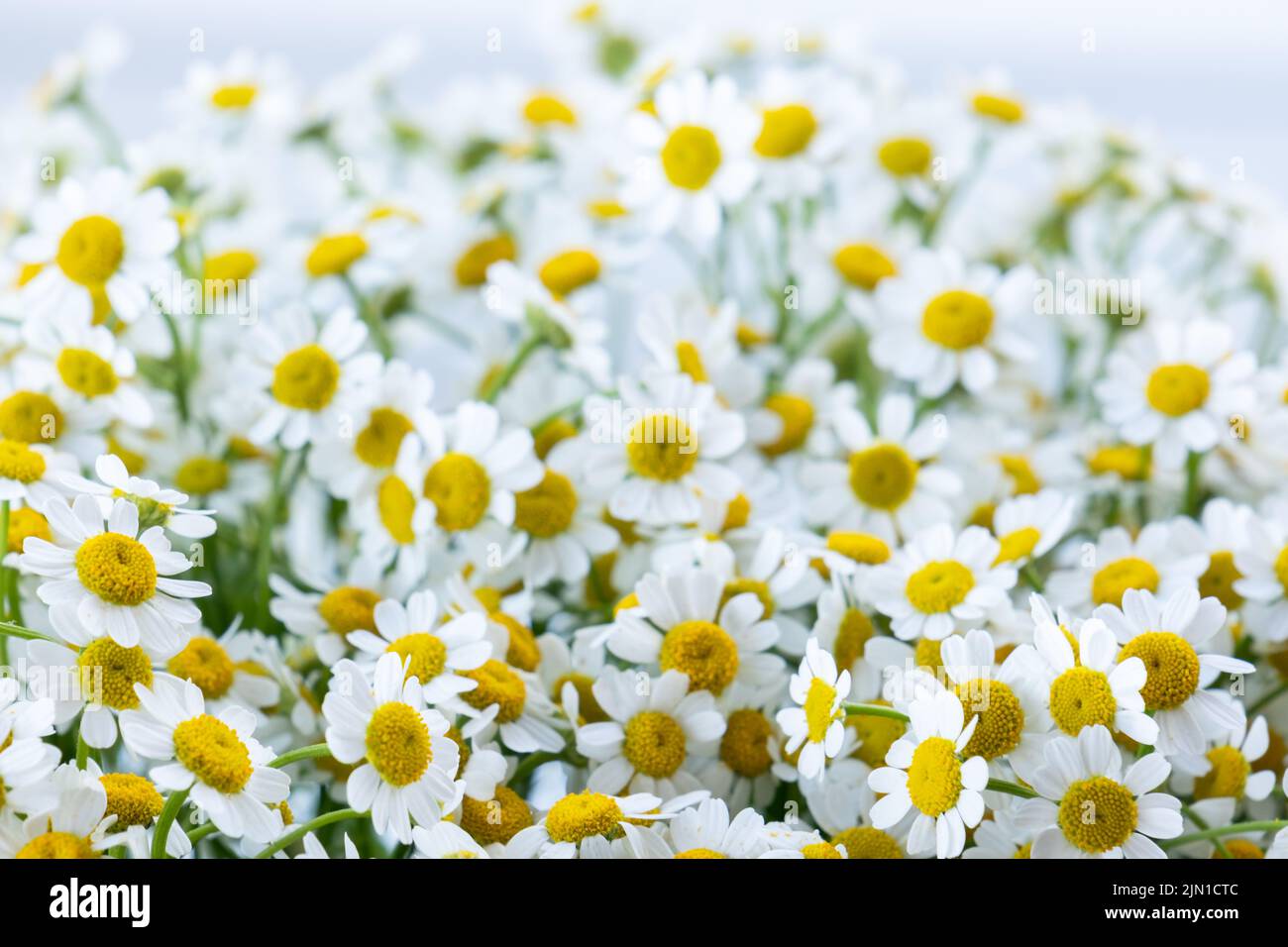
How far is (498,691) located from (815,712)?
100 millimetres

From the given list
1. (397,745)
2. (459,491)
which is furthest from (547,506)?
(397,745)

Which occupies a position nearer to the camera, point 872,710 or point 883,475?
point 872,710

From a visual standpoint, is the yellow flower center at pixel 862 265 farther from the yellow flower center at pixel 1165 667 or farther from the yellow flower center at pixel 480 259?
the yellow flower center at pixel 1165 667

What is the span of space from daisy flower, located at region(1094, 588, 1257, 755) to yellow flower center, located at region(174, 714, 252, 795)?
26cm

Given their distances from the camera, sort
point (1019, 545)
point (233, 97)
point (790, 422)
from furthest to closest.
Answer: point (233, 97) < point (790, 422) < point (1019, 545)

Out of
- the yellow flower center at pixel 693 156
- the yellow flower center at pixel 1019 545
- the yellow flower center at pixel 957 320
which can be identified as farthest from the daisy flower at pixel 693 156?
the yellow flower center at pixel 1019 545

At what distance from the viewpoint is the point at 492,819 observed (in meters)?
0.40

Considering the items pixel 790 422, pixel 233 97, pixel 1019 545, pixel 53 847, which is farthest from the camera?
pixel 233 97

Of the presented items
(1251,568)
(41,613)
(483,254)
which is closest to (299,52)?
(483,254)

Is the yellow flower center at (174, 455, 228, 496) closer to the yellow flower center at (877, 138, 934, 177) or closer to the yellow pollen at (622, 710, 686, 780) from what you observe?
the yellow pollen at (622, 710, 686, 780)

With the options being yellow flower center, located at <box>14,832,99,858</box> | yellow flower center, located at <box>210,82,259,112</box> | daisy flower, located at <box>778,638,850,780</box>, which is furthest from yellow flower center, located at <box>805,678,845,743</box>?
yellow flower center, located at <box>210,82,259,112</box>

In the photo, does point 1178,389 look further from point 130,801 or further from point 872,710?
point 130,801

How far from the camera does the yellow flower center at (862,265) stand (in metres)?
0.63
